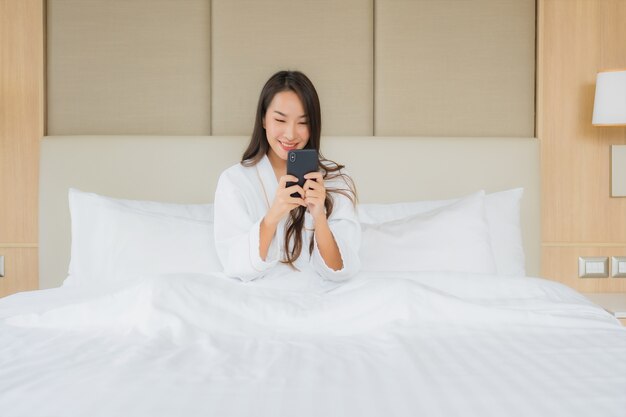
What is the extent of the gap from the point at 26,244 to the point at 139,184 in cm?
54

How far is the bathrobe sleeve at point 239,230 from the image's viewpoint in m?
1.92

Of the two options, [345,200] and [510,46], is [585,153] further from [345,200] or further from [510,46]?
[345,200]

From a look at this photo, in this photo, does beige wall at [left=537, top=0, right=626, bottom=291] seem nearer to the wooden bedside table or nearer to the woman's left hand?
the wooden bedside table

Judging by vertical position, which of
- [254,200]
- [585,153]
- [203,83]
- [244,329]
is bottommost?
[244,329]

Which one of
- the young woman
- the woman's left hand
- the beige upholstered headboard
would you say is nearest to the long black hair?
the young woman

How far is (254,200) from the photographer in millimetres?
2135

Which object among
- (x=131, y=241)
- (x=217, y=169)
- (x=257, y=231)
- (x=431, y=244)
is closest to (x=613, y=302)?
(x=431, y=244)

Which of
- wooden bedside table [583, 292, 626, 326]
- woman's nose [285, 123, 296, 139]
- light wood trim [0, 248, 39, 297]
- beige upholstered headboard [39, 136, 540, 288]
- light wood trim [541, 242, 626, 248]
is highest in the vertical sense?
woman's nose [285, 123, 296, 139]

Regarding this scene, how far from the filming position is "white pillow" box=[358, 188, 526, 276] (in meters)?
2.42

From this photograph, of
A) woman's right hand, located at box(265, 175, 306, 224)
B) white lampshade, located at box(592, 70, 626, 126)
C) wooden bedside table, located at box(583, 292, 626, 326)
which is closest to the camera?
woman's right hand, located at box(265, 175, 306, 224)

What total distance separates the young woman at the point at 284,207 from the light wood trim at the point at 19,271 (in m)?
1.04

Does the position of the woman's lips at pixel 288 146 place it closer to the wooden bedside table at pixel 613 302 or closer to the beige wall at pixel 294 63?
the beige wall at pixel 294 63

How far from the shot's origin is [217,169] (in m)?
2.63

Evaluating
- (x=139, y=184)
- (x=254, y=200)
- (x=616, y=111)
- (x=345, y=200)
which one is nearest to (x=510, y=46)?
(x=616, y=111)
